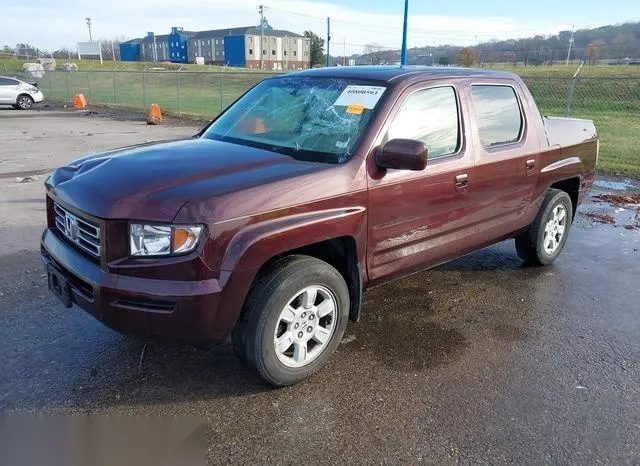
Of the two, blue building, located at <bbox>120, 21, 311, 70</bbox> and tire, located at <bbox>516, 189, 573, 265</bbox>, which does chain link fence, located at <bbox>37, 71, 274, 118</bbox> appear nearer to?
tire, located at <bbox>516, 189, 573, 265</bbox>

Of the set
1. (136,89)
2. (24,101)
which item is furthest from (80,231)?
(136,89)

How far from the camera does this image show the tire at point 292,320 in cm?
303

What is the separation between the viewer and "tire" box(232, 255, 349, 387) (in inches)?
119

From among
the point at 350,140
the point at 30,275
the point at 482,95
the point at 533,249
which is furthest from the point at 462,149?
the point at 30,275

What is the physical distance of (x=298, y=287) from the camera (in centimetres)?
312

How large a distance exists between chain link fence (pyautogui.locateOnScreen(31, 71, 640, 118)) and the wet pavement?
14146mm

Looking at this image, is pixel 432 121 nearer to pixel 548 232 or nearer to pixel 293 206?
pixel 293 206

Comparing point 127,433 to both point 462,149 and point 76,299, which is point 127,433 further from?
point 462,149

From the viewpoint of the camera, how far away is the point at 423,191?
3803 mm

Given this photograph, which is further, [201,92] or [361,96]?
[201,92]

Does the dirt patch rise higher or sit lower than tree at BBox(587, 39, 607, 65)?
lower

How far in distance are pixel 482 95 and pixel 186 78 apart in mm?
32966

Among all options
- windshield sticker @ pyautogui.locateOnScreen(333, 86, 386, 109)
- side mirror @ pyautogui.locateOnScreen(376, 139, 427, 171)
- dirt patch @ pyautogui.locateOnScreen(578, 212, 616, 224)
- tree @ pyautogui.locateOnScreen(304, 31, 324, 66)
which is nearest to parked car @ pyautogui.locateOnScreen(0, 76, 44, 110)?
dirt patch @ pyautogui.locateOnScreen(578, 212, 616, 224)

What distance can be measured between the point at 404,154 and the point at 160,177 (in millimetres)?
1419
